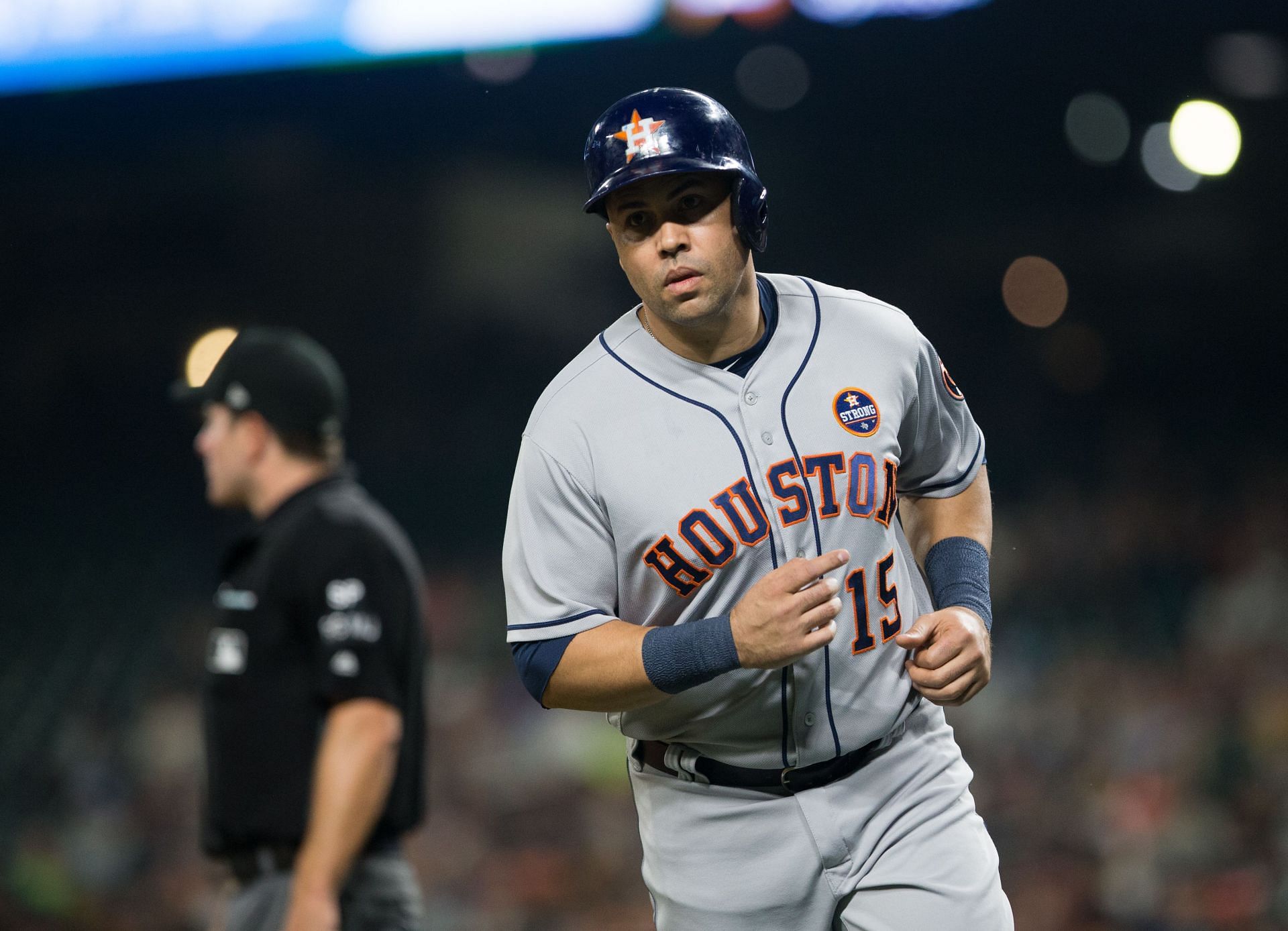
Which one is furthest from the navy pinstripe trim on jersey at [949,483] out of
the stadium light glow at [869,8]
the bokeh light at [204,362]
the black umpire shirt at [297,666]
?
the stadium light glow at [869,8]

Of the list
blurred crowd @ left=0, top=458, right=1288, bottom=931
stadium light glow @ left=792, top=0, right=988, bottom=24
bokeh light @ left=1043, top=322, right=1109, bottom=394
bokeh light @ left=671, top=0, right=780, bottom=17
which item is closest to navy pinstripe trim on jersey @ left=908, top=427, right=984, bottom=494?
blurred crowd @ left=0, top=458, right=1288, bottom=931

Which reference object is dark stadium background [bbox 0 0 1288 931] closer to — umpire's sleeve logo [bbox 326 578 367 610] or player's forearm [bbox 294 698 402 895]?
umpire's sleeve logo [bbox 326 578 367 610]

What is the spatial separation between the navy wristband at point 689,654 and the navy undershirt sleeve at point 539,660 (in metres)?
0.14

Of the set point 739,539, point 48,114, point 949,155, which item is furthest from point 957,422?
point 48,114

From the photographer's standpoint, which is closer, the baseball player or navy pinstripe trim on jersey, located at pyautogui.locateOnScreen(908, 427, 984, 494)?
the baseball player

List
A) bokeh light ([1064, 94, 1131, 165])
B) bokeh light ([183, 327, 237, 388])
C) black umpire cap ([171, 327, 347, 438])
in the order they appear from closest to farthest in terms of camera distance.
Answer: black umpire cap ([171, 327, 347, 438]) → bokeh light ([183, 327, 237, 388]) → bokeh light ([1064, 94, 1131, 165])

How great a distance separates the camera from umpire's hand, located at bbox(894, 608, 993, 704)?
1.68m

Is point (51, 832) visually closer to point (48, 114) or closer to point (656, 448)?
point (48, 114)

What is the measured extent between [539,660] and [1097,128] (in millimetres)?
6711

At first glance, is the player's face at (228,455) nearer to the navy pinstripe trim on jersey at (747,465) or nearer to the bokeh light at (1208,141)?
the navy pinstripe trim on jersey at (747,465)

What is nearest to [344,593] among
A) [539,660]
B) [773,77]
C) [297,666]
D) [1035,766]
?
[297,666]

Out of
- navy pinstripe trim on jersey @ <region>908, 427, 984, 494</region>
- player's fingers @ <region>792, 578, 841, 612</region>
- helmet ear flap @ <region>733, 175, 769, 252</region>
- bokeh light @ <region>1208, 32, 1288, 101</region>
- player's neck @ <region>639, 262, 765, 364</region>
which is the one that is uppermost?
bokeh light @ <region>1208, 32, 1288, 101</region>

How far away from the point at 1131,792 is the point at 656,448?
5314 millimetres

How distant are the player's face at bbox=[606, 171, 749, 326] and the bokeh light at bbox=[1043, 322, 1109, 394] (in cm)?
624
